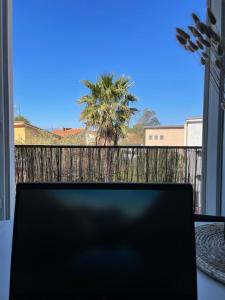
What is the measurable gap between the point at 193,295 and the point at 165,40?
3167 mm

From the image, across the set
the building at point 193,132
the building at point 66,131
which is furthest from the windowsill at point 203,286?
the building at point 66,131

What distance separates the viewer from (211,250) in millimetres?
869

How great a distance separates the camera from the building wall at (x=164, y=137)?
11.3 ft

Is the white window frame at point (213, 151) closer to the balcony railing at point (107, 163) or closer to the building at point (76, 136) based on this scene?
the balcony railing at point (107, 163)

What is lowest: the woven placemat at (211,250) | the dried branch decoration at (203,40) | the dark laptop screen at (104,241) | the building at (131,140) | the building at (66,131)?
the woven placemat at (211,250)

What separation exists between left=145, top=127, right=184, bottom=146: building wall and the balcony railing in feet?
0.26

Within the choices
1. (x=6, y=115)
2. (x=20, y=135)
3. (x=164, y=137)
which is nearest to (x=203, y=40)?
(x=6, y=115)

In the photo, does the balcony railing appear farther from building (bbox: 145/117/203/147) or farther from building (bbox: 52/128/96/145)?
building (bbox: 52/128/96/145)

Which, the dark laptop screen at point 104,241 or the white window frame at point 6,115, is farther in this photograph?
the white window frame at point 6,115

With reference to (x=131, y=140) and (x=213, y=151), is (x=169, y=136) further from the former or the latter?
(x=213, y=151)

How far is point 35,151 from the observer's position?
3.37m

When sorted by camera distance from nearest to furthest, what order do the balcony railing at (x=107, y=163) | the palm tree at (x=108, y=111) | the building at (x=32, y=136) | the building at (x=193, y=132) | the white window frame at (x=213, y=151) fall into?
1. the white window frame at (x=213, y=151)
2. the building at (x=193, y=132)
3. the building at (x=32, y=136)
4. the balcony railing at (x=107, y=163)
5. the palm tree at (x=108, y=111)

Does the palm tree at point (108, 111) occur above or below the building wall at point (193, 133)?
above

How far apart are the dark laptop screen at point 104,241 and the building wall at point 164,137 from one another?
9.44 feet
